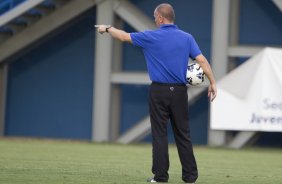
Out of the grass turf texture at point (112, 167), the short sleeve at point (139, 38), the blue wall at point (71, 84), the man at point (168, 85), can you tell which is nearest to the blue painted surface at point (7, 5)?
the blue wall at point (71, 84)

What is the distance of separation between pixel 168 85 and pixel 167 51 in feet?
1.33

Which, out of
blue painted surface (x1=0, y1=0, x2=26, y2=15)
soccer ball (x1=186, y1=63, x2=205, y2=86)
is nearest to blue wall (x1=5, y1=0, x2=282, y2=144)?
blue painted surface (x1=0, y1=0, x2=26, y2=15)

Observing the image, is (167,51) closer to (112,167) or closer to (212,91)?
(212,91)

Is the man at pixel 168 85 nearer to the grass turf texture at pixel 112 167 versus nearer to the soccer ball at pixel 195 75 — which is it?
the soccer ball at pixel 195 75

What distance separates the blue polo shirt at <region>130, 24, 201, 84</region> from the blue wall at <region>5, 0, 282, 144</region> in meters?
14.3

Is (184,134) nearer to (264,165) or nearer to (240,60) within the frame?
(264,165)

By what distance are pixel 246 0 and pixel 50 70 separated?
6190 mm

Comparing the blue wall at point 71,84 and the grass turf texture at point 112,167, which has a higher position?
the blue wall at point 71,84

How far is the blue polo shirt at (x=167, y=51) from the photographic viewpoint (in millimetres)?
11461

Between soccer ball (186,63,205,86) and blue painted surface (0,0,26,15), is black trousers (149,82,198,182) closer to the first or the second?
soccer ball (186,63,205,86)

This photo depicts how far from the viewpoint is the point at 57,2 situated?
26.2 meters

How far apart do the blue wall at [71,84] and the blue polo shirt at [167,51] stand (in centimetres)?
1425

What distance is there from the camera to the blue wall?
25953mm

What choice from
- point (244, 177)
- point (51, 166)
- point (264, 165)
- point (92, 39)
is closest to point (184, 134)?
point (244, 177)
